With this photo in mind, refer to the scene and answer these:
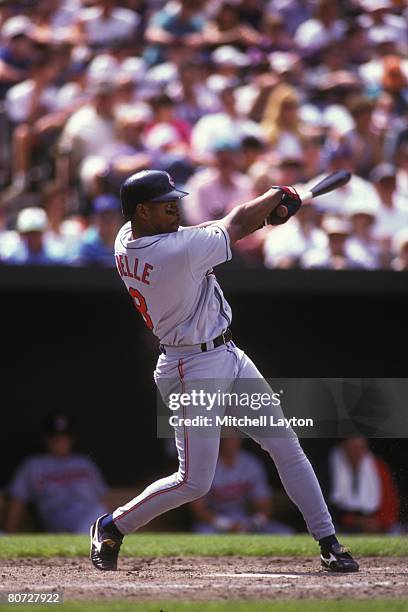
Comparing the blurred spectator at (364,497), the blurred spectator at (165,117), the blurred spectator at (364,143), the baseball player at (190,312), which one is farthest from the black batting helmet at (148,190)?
the blurred spectator at (364,143)

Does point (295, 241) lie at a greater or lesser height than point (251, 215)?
lesser

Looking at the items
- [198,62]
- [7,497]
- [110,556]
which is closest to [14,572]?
[110,556]

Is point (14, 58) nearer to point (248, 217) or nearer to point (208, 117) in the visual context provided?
point (208, 117)

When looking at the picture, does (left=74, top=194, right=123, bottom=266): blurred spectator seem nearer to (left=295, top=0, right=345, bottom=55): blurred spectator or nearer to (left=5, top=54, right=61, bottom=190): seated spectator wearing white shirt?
(left=5, top=54, right=61, bottom=190): seated spectator wearing white shirt

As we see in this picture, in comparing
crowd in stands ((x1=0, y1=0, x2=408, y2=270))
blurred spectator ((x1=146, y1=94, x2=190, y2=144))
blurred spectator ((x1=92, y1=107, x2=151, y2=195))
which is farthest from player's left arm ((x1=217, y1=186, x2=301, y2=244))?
blurred spectator ((x1=146, y1=94, x2=190, y2=144))

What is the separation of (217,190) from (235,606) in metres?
5.61

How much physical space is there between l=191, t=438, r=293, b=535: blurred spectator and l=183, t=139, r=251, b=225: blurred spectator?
1995 millimetres

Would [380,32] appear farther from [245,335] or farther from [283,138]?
[245,335]

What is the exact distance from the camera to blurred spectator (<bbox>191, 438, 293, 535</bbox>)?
26.5 feet

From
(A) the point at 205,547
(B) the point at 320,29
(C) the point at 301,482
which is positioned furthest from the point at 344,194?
(C) the point at 301,482

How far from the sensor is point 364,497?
790 cm

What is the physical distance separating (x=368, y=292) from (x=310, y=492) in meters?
3.32

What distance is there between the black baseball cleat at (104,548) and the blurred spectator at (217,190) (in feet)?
13.7

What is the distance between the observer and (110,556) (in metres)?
5.06
